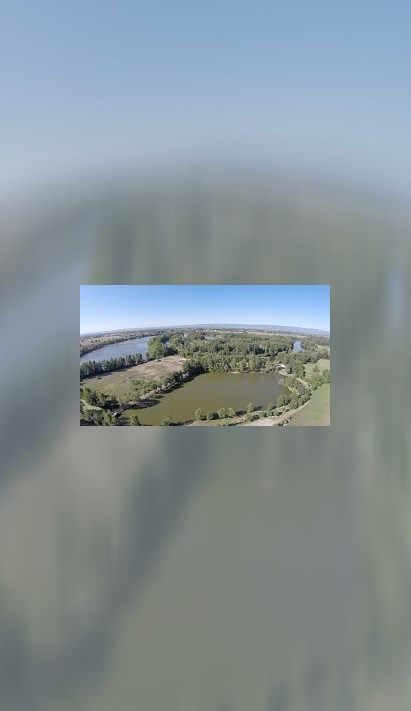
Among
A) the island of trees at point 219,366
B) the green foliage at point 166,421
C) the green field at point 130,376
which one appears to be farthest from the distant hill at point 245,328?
the green foliage at point 166,421

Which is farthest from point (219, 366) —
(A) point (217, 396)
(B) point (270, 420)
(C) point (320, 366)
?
(C) point (320, 366)

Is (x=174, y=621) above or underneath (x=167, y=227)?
underneath

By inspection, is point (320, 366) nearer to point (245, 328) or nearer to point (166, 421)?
point (245, 328)

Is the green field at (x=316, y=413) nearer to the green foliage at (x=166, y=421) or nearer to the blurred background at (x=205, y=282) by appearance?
the blurred background at (x=205, y=282)

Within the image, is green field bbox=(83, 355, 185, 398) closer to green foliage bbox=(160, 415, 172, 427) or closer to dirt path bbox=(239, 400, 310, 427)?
green foliage bbox=(160, 415, 172, 427)
